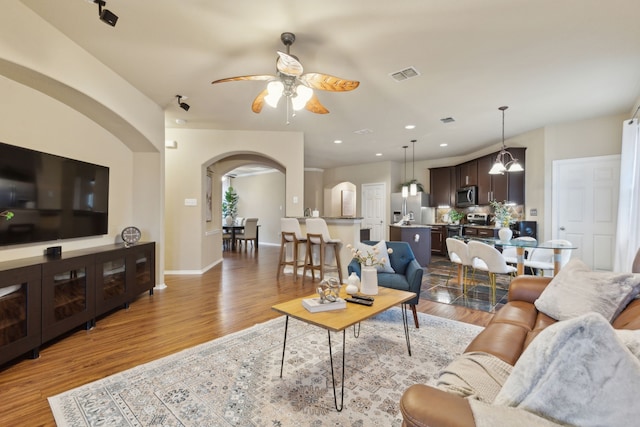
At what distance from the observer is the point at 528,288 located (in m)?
2.37

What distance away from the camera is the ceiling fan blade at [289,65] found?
88.3 inches

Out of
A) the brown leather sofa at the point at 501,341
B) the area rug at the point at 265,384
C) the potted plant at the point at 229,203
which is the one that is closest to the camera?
the brown leather sofa at the point at 501,341

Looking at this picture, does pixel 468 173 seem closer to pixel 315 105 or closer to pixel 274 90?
pixel 315 105

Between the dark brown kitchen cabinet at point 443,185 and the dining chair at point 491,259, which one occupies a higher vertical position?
the dark brown kitchen cabinet at point 443,185

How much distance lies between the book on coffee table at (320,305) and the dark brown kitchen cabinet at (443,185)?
6497mm

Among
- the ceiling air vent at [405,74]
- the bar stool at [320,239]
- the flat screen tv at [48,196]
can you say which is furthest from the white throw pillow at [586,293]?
the flat screen tv at [48,196]

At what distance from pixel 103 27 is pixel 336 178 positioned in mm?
7714

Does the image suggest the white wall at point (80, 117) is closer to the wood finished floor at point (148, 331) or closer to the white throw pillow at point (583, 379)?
the wood finished floor at point (148, 331)

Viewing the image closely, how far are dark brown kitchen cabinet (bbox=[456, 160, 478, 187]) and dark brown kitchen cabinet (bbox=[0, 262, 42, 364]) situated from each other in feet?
24.5

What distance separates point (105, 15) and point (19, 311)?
230 cm

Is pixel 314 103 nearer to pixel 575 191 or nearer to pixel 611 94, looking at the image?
pixel 611 94

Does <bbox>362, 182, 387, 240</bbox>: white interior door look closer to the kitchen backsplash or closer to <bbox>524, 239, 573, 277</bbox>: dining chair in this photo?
the kitchen backsplash

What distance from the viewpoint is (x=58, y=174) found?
2871 millimetres

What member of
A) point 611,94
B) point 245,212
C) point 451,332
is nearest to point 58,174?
point 451,332
